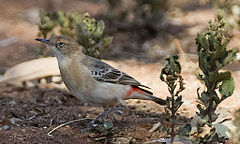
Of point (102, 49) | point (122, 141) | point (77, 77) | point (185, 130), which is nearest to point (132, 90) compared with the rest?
point (77, 77)

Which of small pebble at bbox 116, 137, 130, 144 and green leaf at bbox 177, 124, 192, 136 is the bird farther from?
green leaf at bbox 177, 124, 192, 136

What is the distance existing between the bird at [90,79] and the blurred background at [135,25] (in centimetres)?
221

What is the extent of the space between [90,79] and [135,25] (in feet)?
15.6

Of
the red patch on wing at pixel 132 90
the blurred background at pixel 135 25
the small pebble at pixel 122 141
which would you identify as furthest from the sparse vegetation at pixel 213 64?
the blurred background at pixel 135 25

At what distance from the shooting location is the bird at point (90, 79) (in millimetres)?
5398

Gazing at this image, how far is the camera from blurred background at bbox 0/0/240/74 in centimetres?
881

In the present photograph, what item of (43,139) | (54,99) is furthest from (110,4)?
(43,139)

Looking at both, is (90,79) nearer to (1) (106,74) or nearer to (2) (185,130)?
(1) (106,74)

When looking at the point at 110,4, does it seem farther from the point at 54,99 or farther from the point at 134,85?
the point at 134,85

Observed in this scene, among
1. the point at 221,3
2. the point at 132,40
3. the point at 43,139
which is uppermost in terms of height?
the point at 221,3

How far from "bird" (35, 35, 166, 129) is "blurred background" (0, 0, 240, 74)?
87.0 inches

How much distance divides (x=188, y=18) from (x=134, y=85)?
18.1 feet

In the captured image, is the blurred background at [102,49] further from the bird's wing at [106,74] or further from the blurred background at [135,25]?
the bird's wing at [106,74]

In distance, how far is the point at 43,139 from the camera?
509 cm
